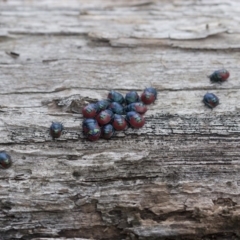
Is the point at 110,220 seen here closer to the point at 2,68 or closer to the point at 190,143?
the point at 190,143

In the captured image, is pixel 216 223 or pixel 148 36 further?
pixel 148 36

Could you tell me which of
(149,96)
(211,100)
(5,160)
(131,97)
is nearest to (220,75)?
(211,100)

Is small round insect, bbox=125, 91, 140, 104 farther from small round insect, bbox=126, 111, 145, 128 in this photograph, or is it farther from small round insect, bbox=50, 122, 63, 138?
small round insect, bbox=50, 122, 63, 138

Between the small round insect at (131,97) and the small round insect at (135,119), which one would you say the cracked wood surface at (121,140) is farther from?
the small round insect at (131,97)

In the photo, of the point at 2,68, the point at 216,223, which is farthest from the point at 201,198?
the point at 2,68

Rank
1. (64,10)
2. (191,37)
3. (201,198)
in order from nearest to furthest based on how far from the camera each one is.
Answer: (201,198) < (191,37) < (64,10)

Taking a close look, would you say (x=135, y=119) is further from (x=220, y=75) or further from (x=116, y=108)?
(x=220, y=75)
